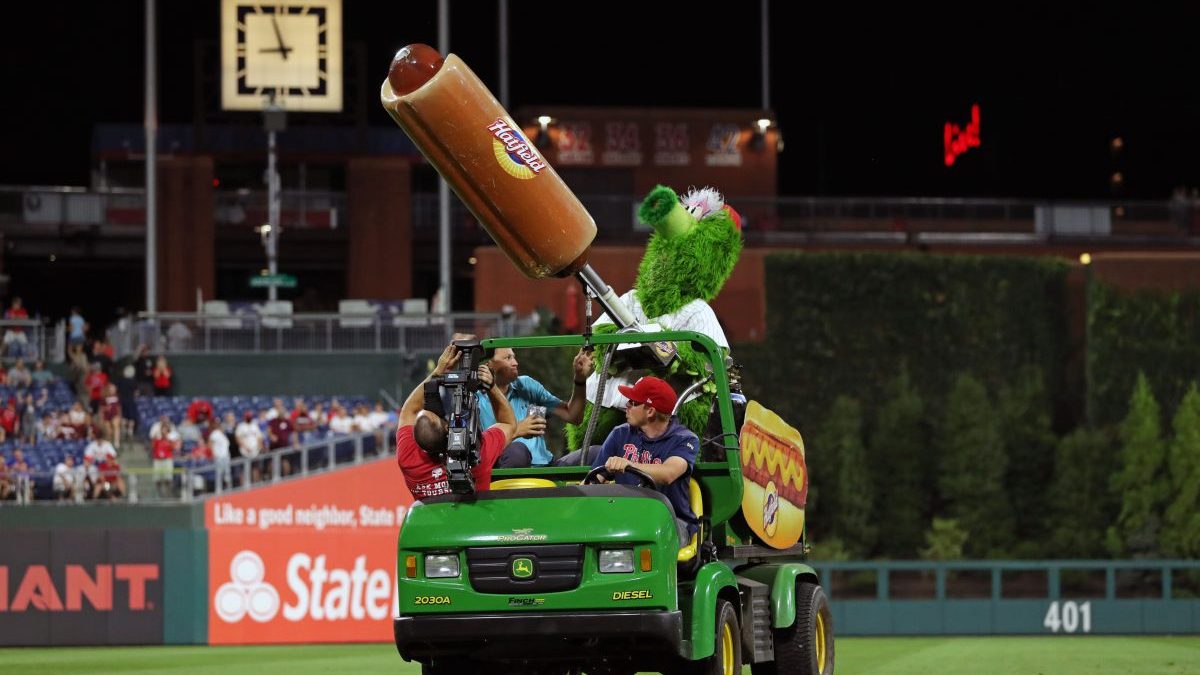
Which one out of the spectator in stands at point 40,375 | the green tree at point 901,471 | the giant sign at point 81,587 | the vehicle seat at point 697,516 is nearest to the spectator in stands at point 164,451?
the giant sign at point 81,587

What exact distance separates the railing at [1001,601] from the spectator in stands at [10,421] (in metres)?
11.6

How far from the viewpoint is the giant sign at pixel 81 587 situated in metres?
23.2

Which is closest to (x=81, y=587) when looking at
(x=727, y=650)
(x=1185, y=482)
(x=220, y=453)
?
(x=220, y=453)

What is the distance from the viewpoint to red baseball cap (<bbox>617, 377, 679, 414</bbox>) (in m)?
9.80

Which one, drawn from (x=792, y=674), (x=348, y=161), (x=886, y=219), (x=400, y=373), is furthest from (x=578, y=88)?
(x=792, y=674)

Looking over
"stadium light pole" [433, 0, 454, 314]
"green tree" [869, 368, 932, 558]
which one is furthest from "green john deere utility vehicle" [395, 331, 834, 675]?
"green tree" [869, 368, 932, 558]

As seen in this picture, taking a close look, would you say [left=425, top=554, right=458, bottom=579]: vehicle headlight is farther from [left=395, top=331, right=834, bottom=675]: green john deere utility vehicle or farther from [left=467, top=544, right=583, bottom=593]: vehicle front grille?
[left=467, top=544, right=583, bottom=593]: vehicle front grille

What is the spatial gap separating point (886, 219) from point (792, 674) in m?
31.4

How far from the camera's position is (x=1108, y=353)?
36.5 metres

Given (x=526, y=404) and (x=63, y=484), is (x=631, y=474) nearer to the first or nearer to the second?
(x=526, y=404)

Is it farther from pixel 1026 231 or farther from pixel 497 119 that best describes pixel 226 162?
pixel 497 119

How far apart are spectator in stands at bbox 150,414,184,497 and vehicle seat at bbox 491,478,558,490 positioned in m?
15.2

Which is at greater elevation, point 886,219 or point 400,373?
point 886,219

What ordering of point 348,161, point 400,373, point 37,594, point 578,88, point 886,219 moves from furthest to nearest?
point 578,88, point 348,161, point 886,219, point 400,373, point 37,594
